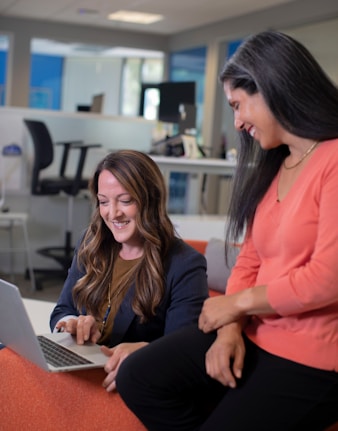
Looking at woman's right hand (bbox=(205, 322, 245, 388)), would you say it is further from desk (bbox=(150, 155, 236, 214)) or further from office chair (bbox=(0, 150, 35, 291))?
office chair (bbox=(0, 150, 35, 291))

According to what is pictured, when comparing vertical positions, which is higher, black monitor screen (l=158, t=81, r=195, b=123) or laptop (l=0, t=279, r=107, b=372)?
black monitor screen (l=158, t=81, r=195, b=123)

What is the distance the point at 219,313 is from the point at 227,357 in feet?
0.35

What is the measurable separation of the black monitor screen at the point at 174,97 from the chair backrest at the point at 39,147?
1.07 meters

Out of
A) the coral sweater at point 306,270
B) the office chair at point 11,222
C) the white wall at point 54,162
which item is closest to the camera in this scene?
the coral sweater at point 306,270

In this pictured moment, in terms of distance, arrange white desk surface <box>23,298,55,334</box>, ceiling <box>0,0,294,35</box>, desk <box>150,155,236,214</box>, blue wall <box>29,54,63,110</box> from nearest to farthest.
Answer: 1. white desk surface <box>23,298,55,334</box>
2. desk <box>150,155,236,214</box>
3. ceiling <box>0,0,294,35</box>
4. blue wall <box>29,54,63,110</box>

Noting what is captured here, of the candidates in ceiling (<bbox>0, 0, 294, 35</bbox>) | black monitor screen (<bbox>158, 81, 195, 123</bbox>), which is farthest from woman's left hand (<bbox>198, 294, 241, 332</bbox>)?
ceiling (<bbox>0, 0, 294, 35</bbox>)

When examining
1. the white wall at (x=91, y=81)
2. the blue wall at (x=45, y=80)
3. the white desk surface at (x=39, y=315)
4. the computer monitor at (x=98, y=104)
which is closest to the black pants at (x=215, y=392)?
the white desk surface at (x=39, y=315)

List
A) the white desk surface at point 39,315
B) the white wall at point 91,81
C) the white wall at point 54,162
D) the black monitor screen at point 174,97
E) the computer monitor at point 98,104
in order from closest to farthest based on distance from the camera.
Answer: the white desk surface at point 39,315
the white wall at point 54,162
the black monitor screen at point 174,97
the computer monitor at point 98,104
the white wall at point 91,81

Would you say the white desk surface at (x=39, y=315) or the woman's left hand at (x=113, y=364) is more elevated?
the woman's left hand at (x=113, y=364)

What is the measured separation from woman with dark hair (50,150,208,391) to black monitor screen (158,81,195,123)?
4.66 meters

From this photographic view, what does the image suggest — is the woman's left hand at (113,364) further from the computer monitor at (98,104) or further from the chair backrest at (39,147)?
the computer monitor at (98,104)

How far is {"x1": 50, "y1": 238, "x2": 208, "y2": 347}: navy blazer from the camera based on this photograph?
1858 millimetres

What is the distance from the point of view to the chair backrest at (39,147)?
6.04 meters

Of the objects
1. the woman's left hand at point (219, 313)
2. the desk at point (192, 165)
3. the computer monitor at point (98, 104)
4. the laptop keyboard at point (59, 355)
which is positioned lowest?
the laptop keyboard at point (59, 355)
